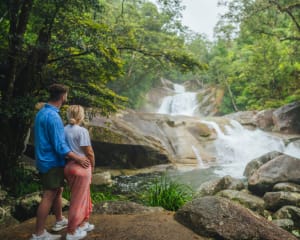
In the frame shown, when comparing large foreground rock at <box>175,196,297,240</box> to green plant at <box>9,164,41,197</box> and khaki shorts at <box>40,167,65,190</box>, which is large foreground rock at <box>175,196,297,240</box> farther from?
green plant at <box>9,164,41,197</box>

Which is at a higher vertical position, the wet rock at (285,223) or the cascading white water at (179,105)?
the cascading white water at (179,105)

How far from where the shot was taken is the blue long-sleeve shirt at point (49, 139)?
316 centimetres

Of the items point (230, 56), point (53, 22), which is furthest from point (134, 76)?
point (53, 22)

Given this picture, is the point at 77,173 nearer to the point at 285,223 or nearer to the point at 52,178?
the point at 52,178

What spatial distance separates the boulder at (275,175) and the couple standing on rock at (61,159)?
7706mm

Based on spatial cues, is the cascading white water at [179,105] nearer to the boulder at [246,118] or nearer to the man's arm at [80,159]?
the boulder at [246,118]

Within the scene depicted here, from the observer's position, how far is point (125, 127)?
13.8 metres

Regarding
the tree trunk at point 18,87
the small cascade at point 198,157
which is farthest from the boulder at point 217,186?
the tree trunk at point 18,87

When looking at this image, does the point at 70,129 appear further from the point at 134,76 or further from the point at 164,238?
the point at 134,76

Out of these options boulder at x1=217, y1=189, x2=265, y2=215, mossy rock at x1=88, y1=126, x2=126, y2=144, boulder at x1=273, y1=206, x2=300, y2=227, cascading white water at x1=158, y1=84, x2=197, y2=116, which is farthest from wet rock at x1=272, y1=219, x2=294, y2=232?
cascading white water at x1=158, y1=84, x2=197, y2=116

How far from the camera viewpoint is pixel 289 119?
18.9 m

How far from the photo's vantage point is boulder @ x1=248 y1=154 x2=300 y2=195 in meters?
9.37

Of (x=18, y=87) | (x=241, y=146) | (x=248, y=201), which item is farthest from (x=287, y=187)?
(x=241, y=146)

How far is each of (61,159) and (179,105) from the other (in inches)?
1242
